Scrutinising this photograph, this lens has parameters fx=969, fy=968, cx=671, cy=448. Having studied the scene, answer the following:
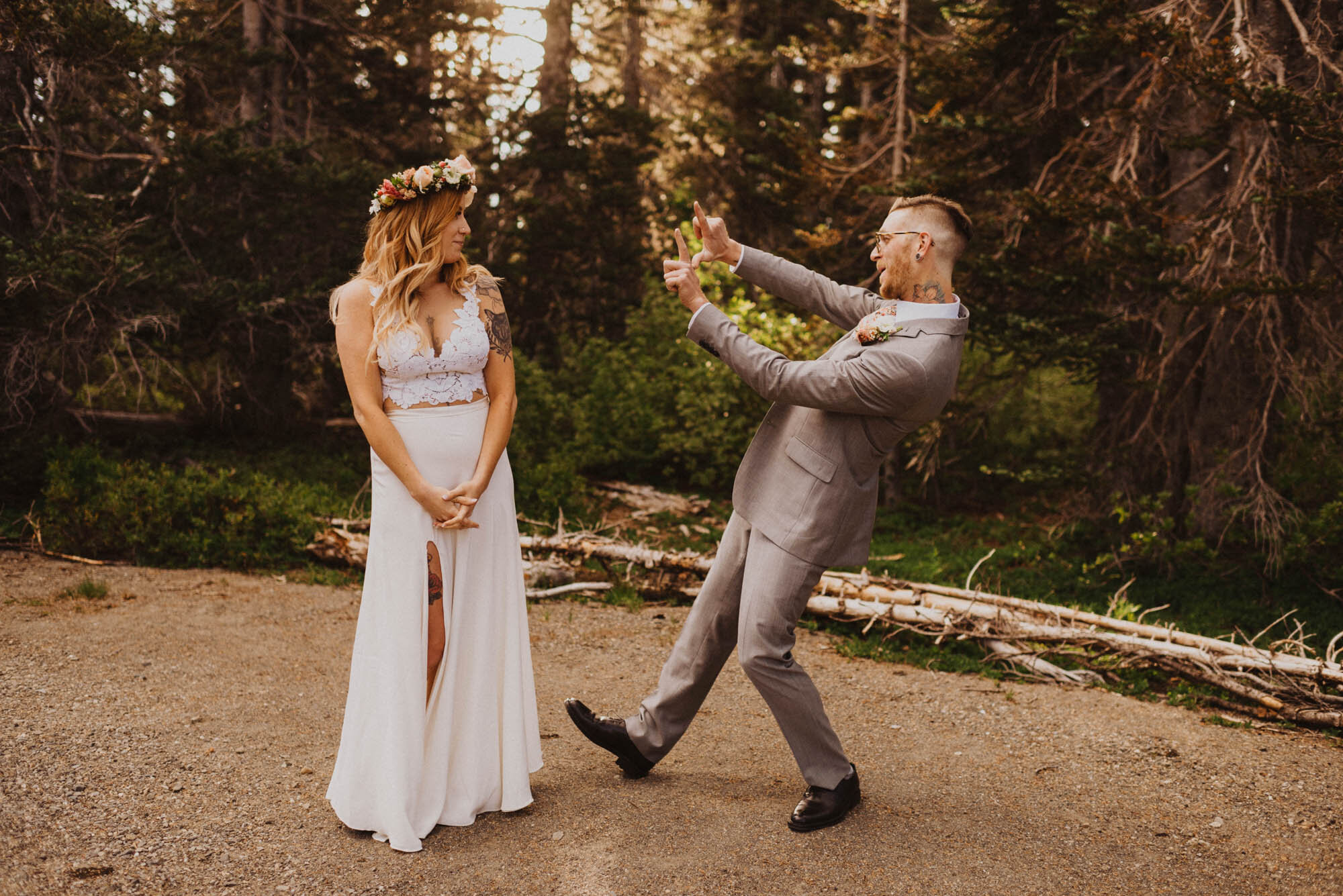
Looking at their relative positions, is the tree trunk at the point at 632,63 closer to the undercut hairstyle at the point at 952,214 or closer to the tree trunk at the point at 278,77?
the tree trunk at the point at 278,77

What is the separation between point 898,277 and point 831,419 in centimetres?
62

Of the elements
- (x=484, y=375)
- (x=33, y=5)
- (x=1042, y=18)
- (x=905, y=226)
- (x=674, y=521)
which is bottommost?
(x=674, y=521)

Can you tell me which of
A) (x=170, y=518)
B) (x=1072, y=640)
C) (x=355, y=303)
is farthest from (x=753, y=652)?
(x=170, y=518)

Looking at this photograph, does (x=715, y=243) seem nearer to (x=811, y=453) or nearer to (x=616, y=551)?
(x=811, y=453)

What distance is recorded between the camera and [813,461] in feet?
12.6

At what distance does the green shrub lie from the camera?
8.37 metres

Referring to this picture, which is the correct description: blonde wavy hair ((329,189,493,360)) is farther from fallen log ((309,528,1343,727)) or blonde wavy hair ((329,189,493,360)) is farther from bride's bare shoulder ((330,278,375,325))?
fallen log ((309,528,1343,727))

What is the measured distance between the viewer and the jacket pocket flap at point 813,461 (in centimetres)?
384

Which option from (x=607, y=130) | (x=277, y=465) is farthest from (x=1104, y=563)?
(x=607, y=130)

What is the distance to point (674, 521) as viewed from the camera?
11.4 meters

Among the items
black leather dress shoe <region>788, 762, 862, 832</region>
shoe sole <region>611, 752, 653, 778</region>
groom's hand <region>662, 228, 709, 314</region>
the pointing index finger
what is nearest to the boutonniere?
groom's hand <region>662, 228, 709, 314</region>

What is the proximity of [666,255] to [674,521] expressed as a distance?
29.6ft

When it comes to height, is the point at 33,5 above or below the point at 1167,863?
above

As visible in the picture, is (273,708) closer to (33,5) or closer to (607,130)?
(33,5)
